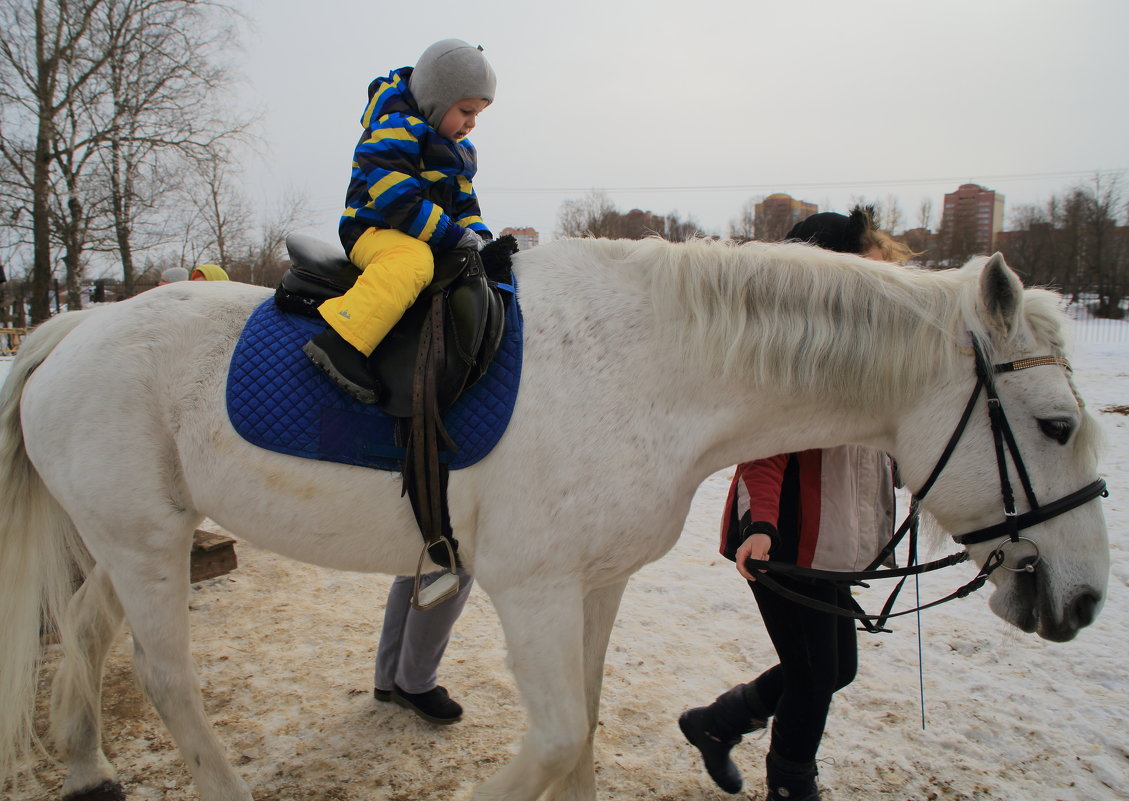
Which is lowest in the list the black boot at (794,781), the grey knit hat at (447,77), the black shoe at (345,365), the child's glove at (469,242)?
the black boot at (794,781)

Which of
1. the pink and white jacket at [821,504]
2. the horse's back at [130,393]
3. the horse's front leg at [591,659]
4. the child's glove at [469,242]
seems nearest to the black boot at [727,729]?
the horse's front leg at [591,659]

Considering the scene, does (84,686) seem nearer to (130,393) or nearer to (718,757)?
(130,393)

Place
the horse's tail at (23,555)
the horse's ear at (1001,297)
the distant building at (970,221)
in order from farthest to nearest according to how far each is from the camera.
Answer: the distant building at (970,221), the horse's tail at (23,555), the horse's ear at (1001,297)

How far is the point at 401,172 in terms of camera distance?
1.92 m

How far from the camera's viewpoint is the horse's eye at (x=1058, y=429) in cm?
167

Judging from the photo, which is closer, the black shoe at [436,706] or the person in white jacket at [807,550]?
the person in white jacket at [807,550]

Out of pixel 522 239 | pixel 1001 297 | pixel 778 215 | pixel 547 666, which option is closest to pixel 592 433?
pixel 547 666

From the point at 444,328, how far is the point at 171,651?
1394 mm

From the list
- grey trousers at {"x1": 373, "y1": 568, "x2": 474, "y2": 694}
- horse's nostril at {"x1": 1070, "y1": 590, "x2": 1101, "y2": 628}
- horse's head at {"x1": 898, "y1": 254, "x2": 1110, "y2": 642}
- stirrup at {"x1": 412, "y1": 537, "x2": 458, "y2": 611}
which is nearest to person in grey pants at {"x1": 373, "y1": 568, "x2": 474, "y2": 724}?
grey trousers at {"x1": 373, "y1": 568, "x2": 474, "y2": 694}

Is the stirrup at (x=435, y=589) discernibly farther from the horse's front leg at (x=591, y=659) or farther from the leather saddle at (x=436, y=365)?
the horse's front leg at (x=591, y=659)

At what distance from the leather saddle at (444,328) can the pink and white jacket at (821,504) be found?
3.32 feet

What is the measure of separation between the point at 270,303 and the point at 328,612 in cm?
231

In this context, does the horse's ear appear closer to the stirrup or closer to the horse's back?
the stirrup

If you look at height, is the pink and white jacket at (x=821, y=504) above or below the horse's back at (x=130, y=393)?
below
